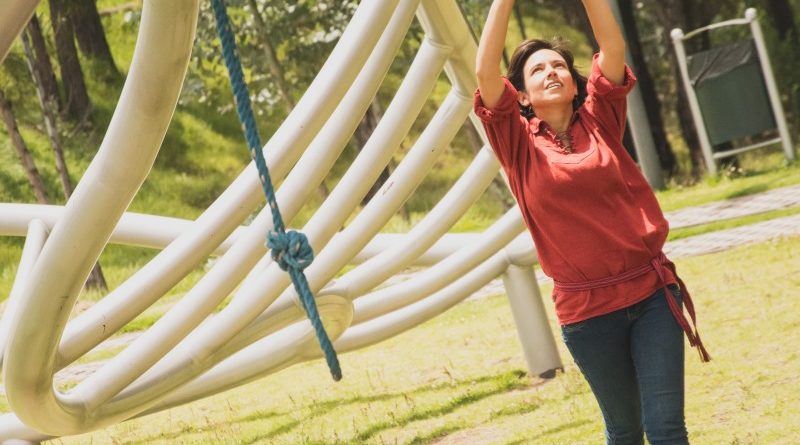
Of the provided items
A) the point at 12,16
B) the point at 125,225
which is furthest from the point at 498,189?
the point at 12,16

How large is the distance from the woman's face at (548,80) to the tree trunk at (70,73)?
16.4 meters

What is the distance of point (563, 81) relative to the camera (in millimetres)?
3873

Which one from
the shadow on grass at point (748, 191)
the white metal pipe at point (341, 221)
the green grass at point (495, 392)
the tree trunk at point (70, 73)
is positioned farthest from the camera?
the tree trunk at point (70, 73)

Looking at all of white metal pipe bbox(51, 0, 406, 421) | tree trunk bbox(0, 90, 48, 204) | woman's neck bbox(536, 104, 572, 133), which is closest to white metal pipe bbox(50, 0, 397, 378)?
white metal pipe bbox(51, 0, 406, 421)

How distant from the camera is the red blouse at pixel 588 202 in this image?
3.68m

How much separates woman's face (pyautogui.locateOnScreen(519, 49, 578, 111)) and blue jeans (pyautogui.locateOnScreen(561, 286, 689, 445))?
66 centimetres

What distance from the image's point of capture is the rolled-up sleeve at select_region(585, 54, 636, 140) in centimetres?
384

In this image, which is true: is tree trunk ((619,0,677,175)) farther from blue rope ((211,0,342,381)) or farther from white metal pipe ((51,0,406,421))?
blue rope ((211,0,342,381))

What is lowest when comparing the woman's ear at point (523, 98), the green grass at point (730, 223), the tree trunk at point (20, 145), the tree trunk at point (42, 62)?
the green grass at point (730, 223)

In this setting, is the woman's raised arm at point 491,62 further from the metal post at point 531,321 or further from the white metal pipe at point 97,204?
the metal post at point 531,321

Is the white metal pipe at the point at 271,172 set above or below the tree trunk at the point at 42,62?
below

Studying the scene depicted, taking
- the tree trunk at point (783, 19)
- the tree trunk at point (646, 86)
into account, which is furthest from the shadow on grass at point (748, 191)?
the tree trunk at point (783, 19)

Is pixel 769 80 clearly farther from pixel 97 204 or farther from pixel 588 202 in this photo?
pixel 97 204

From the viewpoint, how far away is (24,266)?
16.4 feet
